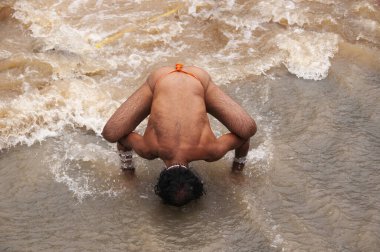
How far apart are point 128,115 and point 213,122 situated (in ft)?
4.18

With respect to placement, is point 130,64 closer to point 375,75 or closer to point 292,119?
point 292,119

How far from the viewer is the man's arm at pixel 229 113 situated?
367 centimetres

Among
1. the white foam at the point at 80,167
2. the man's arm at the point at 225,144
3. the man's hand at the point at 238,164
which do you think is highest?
the man's arm at the point at 225,144

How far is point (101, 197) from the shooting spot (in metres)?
3.93

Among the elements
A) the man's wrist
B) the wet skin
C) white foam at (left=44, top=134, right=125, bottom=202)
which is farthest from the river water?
the wet skin

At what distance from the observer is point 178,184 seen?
3.34 m

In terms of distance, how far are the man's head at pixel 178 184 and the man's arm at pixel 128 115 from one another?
551mm

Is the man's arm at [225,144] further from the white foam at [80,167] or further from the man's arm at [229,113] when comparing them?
the white foam at [80,167]

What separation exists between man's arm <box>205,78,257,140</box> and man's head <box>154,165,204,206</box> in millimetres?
562

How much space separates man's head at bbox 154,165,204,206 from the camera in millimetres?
3334

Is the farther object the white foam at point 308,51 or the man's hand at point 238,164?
the white foam at point 308,51

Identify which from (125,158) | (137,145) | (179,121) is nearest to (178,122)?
(179,121)


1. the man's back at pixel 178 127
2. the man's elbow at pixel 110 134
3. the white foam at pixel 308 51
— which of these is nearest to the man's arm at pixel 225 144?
the man's back at pixel 178 127

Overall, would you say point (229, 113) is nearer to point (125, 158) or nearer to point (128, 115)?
point (128, 115)
